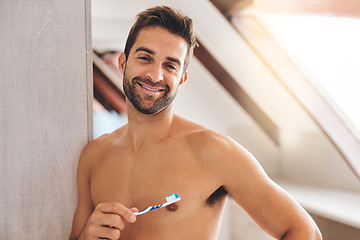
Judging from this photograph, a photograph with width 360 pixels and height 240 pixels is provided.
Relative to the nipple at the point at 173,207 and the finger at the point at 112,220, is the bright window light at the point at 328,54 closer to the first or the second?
the nipple at the point at 173,207

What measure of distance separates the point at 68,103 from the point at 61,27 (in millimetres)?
256

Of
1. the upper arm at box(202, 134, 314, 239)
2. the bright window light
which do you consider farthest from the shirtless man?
the bright window light

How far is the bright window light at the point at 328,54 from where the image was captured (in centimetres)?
208

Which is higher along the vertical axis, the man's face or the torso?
the man's face

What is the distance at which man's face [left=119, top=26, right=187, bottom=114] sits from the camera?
1.19 meters

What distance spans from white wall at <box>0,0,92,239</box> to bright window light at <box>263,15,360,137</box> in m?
1.30

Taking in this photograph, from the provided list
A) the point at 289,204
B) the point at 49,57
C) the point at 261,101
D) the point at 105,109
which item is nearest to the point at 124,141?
the point at 49,57

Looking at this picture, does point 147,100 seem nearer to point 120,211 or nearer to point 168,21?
point 168,21

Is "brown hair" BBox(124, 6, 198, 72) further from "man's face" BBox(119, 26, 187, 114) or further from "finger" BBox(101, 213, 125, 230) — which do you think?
"finger" BBox(101, 213, 125, 230)

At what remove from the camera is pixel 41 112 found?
1.27 metres

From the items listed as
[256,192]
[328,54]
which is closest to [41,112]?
[256,192]

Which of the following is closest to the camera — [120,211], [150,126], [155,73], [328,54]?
[120,211]

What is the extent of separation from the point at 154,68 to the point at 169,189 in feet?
1.25

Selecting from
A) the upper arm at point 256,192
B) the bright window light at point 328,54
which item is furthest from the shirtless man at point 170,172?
the bright window light at point 328,54
